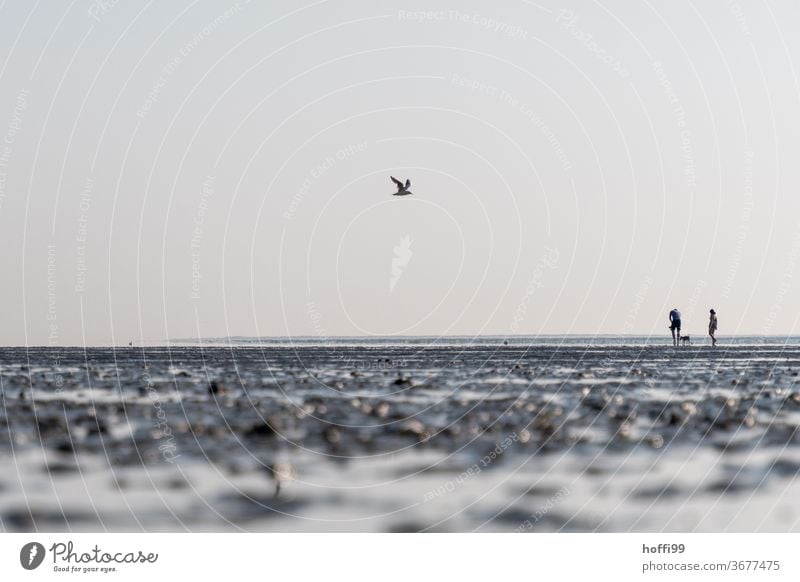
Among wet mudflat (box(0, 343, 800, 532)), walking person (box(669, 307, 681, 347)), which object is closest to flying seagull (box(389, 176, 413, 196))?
wet mudflat (box(0, 343, 800, 532))

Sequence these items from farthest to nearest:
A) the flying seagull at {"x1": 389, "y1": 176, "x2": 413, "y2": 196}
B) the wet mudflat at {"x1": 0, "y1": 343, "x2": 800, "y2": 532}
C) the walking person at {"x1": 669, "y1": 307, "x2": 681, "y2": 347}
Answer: the walking person at {"x1": 669, "y1": 307, "x2": 681, "y2": 347} < the flying seagull at {"x1": 389, "y1": 176, "x2": 413, "y2": 196} < the wet mudflat at {"x1": 0, "y1": 343, "x2": 800, "y2": 532}

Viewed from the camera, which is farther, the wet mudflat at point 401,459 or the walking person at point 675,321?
the walking person at point 675,321

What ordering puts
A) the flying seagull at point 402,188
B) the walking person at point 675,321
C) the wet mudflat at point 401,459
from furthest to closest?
1. the walking person at point 675,321
2. the flying seagull at point 402,188
3. the wet mudflat at point 401,459

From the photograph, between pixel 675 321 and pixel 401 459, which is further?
pixel 675 321

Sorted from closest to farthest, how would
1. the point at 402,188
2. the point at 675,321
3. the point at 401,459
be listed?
1. the point at 401,459
2. the point at 402,188
3. the point at 675,321

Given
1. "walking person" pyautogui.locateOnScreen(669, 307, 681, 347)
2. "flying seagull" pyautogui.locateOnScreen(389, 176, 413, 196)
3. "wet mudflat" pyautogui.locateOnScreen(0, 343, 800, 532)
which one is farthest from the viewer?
"walking person" pyautogui.locateOnScreen(669, 307, 681, 347)

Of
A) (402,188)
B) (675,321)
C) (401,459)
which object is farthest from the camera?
(675,321)

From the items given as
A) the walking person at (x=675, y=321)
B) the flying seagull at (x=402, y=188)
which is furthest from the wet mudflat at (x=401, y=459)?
the walking person at (x=675, y=321)

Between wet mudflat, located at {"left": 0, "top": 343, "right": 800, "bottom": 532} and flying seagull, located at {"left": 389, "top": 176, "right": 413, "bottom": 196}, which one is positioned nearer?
wet mudflat, located at {"left": 0, "top": 343, "right": 800, "bottom": 532}

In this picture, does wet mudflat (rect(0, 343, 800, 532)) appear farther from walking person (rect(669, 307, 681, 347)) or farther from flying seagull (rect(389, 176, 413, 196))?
walking person (rect(669, 307, 681, 347))

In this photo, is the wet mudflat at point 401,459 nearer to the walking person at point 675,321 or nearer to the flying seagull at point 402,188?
the flying seagull at point 402,188

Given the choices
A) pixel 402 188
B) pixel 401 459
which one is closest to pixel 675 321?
pixel 402 188

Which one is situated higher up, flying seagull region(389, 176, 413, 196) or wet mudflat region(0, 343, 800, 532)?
flying seagull region(389, 176, 413, 196)

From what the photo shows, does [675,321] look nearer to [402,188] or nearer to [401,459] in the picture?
[402,188]
